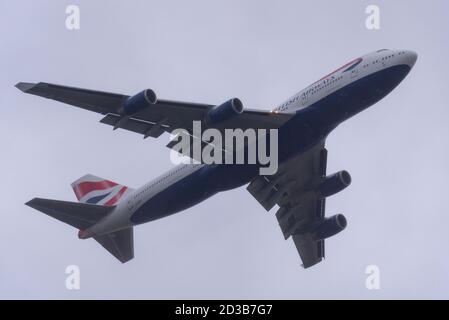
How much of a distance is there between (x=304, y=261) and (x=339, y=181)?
8.23 m

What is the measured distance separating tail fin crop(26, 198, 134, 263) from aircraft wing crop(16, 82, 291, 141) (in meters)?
7.23

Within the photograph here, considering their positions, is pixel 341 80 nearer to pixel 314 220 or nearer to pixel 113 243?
pixel 314 220

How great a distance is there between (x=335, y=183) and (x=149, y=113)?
46.1ft

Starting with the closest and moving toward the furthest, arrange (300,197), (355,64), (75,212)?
(355,64) → (75,212) → (300,197)

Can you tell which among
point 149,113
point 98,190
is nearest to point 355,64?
point 149,113

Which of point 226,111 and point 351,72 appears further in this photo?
point 351,72

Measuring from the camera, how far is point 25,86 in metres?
52.4

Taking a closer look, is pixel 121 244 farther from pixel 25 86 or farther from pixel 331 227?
pixel 25 86

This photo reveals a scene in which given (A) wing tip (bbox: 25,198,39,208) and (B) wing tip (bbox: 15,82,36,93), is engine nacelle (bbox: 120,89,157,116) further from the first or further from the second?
(A) wing tip (bbox: 25,198,39,208)

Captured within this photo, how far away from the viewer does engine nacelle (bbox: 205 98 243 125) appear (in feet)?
177

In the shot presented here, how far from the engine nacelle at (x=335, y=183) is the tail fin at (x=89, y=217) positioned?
520 inches

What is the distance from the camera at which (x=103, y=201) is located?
66.4 m

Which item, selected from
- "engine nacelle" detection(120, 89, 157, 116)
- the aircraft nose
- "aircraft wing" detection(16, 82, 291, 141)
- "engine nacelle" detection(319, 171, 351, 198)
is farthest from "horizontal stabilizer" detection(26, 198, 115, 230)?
the aircraft nose

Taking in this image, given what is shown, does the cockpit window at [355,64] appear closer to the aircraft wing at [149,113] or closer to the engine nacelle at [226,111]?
the aircraft wing at [149,113]
